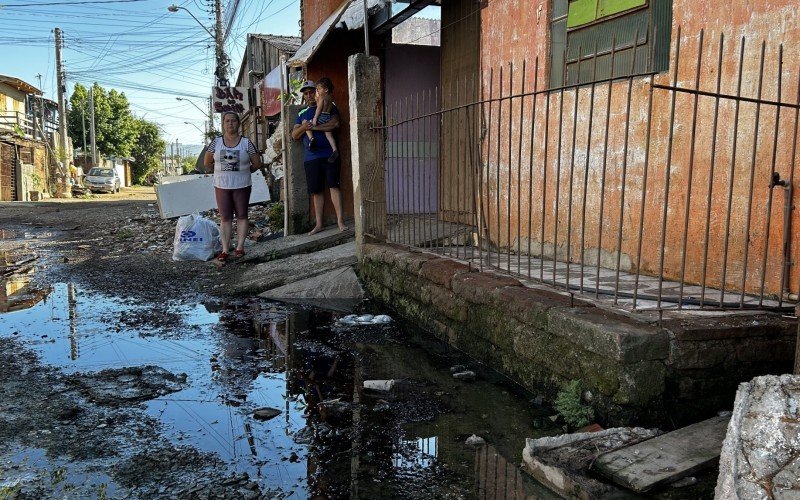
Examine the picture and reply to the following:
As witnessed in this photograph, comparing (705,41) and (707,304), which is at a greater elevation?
(705,41)

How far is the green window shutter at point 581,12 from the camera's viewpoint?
201 inches

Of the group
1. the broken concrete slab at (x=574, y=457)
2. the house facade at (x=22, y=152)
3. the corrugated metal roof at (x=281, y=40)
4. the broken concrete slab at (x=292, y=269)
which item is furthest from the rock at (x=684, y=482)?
the house facade at (x=22, y=152)

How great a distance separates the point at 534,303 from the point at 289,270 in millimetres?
3895

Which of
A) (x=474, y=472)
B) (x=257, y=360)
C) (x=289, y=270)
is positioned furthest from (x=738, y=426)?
(x=289, y=270)

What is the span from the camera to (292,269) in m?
6.86

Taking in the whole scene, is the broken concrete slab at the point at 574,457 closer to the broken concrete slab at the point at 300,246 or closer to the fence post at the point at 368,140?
the fence post at the point at 368,140

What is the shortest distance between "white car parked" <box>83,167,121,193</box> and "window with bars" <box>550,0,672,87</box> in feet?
112

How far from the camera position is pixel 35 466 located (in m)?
2.59

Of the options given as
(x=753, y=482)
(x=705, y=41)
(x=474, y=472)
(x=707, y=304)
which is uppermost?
(x=705, y=41)

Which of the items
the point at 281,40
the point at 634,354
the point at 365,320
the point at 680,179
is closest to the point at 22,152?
the point at 281,40

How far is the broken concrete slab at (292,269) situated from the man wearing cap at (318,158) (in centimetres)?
73

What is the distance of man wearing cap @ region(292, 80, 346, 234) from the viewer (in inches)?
303

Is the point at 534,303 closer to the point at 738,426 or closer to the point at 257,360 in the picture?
the point at 738,426

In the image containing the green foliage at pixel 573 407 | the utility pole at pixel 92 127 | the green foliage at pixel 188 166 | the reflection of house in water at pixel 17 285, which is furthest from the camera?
the green foliage at pixel 188 166
